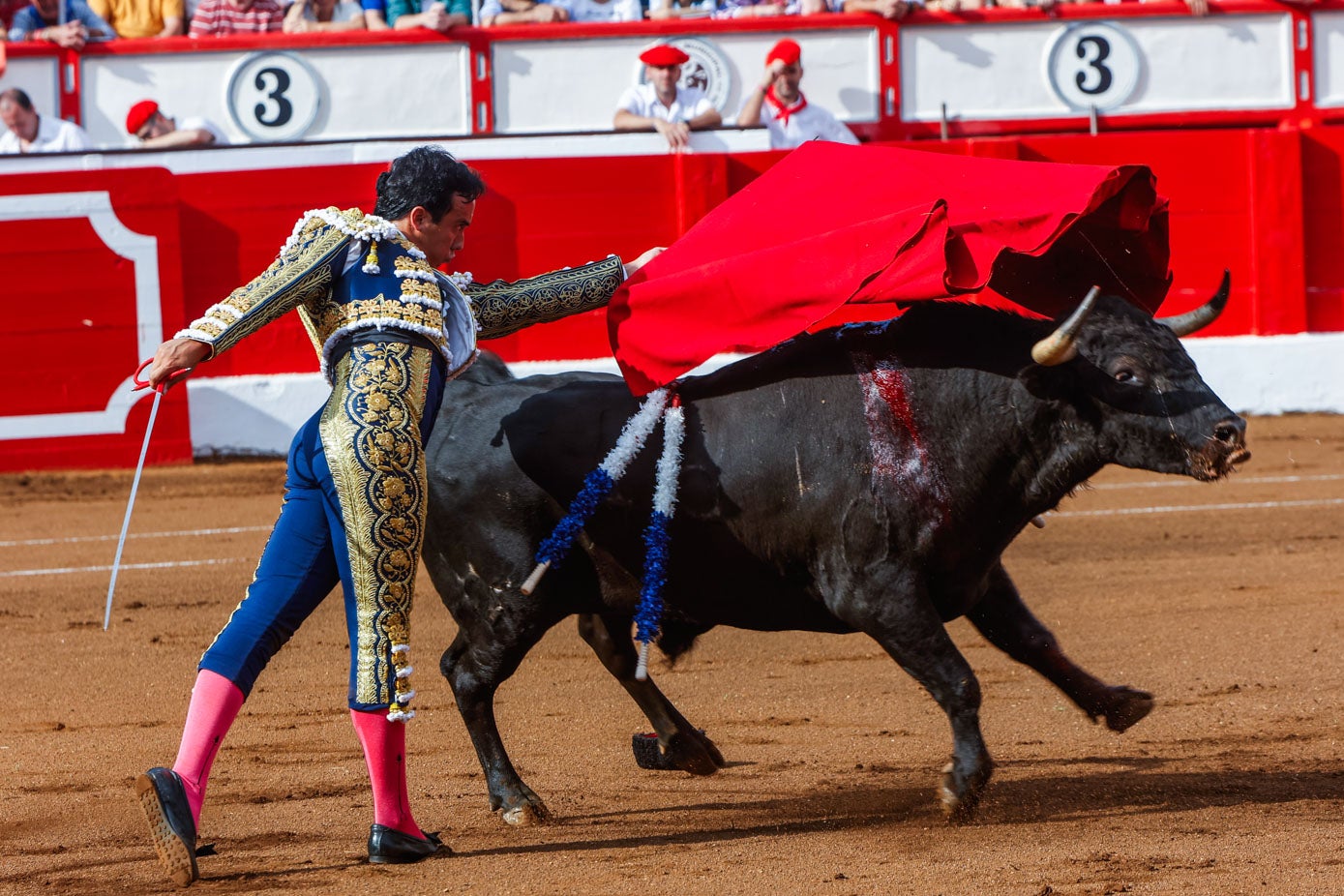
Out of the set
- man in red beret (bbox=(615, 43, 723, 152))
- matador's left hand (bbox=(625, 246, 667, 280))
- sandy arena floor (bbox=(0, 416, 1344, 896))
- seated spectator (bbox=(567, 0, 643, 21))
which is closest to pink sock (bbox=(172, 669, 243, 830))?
sandy arena floor (bbox=(0, 416, 1344, 896))

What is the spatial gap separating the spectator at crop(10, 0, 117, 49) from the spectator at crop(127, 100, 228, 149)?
0.80m

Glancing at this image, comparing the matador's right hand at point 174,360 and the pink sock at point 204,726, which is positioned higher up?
the matador's right hand at point 174,360

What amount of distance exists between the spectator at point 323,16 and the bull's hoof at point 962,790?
801cm

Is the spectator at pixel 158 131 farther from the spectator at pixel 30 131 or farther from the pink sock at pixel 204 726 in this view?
the pink sock at pixel 204 726

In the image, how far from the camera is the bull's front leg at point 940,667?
10.7ft

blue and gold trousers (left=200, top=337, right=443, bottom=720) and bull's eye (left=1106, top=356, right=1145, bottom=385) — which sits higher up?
bull's eye (left=1106, top=356, right=1145, bottom=385)

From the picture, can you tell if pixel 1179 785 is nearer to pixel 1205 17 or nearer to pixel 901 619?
pixel 901 619

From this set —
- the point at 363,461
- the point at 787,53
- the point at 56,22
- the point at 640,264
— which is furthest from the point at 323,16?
the point at 363,461

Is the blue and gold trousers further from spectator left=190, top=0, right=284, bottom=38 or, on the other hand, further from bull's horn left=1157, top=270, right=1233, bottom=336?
spectator left=190, top=0, right=284, bottom=38

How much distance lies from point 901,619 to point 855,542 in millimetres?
172

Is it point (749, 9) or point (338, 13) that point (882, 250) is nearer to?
point (749, 9)

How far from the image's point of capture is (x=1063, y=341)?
3.20 meters

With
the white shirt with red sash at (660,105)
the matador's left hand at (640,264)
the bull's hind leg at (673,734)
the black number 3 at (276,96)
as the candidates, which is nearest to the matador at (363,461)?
the matador's left hand at (640,264)

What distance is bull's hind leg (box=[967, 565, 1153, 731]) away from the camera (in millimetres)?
3609
